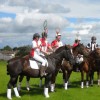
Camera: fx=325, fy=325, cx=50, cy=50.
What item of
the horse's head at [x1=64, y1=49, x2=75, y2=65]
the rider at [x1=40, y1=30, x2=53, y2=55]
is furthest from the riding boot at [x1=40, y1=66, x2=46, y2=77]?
the horse's head at [x1=64, y1=49, x2=75, y2=65]

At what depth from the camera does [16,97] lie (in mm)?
16078


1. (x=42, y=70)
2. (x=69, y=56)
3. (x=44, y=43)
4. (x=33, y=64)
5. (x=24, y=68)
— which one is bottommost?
(x=42, y=70)

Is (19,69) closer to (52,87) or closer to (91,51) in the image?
(52,87)

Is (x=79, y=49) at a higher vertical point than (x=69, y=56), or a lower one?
higher

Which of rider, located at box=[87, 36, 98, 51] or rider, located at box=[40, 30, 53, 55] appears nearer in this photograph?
rider, located at box=[40, 30, 53, 55]

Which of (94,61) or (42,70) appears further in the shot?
(94,61)

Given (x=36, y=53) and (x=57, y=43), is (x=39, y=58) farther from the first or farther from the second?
(x=57, y=43)

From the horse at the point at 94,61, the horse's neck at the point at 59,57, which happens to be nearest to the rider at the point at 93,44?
the horse at the point at 94,61

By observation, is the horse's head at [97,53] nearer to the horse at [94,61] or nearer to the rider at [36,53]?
the horse at [94,61]

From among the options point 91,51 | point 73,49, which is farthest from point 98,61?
point 73,49

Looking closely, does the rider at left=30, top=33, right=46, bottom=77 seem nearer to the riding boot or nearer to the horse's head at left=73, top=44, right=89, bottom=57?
the riding boot

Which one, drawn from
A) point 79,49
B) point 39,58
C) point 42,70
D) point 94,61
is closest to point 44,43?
point 39,58

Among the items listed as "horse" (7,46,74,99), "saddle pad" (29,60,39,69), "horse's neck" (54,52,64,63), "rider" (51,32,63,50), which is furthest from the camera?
"rider" (51,32,63,50)

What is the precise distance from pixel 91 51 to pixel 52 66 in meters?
3.98
